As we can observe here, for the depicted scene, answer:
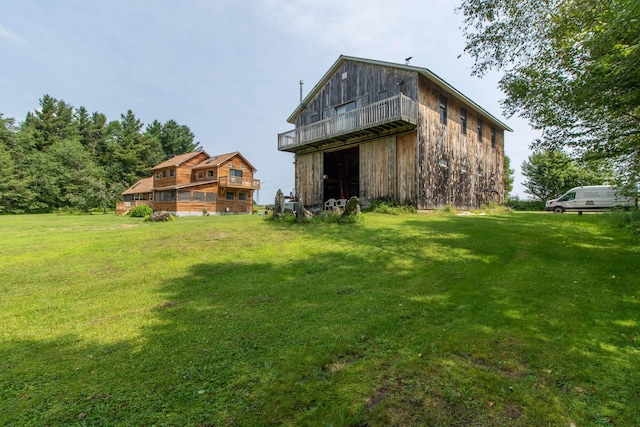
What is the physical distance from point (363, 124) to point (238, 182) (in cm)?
2362

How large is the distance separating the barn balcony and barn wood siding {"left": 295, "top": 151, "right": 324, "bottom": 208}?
3.51 ft

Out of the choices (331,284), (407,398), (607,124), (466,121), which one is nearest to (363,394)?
(407,398)

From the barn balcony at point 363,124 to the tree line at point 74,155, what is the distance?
109 feet

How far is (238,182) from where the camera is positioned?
3544cm

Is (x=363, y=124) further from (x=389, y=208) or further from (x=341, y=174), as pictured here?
(x=341, y=174)

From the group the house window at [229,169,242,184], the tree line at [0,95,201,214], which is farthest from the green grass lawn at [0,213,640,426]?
the tree line at [0,95,201,214]

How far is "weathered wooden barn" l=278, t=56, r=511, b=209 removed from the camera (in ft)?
48.5

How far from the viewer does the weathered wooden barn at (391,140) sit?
48.5 ft

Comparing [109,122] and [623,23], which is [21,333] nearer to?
[623,23]

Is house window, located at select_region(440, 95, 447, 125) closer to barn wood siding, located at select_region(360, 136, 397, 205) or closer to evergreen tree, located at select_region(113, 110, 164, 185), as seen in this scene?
barn wood siding, located at select_region(360, 136, 397, 205)

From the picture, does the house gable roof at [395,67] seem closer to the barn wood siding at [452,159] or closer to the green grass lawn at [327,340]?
the barn wood siding at [452,159]

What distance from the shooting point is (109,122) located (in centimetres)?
5772

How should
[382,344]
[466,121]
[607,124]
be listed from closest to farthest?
[382,344] → [607,124] → [466,121]

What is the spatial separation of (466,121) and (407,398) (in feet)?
66.4
